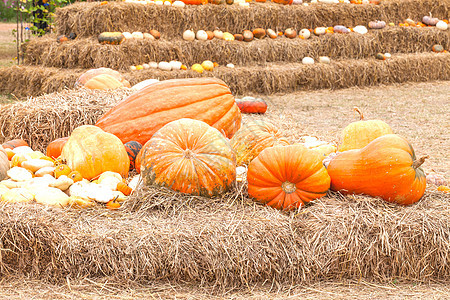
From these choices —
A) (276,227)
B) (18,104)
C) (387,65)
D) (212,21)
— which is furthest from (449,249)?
(387,65)

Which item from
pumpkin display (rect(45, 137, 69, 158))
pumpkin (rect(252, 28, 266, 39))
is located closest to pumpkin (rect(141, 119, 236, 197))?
pumpkin display (rect(45, 137, 69, 158))

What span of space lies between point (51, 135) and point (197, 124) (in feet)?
6.42

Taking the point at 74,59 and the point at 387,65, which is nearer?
the point at 74,59

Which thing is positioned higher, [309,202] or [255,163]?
[255,163]

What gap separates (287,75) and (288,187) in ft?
22.6

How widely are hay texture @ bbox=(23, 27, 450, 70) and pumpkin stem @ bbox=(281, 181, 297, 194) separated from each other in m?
5.94

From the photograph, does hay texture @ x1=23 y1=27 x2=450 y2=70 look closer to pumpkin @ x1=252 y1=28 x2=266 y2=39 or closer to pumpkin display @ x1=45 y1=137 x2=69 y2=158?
pumpkin @ x1=252 y1=28 x2=266 y2=39

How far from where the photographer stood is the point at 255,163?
3051 mm

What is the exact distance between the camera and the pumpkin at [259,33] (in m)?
10.2

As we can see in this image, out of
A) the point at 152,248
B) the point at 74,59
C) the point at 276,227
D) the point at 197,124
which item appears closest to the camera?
the point at 152,248

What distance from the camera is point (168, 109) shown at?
4.10 meters

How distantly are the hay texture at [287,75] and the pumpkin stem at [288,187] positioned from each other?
534 centimetres

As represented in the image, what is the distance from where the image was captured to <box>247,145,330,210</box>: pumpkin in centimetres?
298

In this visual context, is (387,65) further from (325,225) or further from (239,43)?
(325,225)
